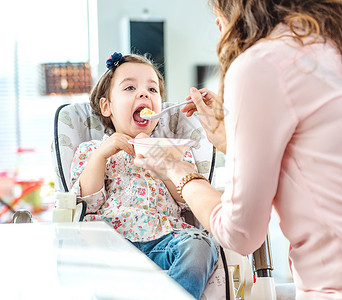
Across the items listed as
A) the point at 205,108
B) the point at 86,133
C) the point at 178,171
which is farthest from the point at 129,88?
the point at 178,171

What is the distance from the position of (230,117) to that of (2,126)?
429 centimetres

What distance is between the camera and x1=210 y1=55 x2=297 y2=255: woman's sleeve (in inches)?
32.9

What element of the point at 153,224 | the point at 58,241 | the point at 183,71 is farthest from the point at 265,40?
the point at 183,71

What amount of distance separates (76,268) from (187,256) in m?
0.66

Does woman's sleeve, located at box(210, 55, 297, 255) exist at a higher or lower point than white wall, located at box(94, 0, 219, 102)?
lower

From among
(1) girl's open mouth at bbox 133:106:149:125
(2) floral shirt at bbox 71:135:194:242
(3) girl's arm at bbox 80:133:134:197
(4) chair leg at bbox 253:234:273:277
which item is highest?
(1) girl's open mouth at bbox 133:106:149:125

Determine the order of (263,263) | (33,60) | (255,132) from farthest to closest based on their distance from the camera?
1. (33,60)
2. (263,263)
3. (255,132)

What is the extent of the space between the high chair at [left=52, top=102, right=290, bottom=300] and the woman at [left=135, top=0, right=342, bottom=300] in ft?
1.83

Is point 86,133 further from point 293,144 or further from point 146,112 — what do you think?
point 293,144

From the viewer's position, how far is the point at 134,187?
70.8 inches

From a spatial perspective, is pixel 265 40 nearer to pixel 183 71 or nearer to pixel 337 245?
pixel 337 245

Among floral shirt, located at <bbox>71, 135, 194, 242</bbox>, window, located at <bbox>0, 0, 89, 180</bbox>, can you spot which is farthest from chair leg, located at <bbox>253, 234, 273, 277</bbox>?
window, located at <bbox>0, 0, 89, 180</bbox>

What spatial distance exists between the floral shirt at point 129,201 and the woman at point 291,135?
2.56ft

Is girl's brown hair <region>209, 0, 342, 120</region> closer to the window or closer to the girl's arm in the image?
the girl's arm
